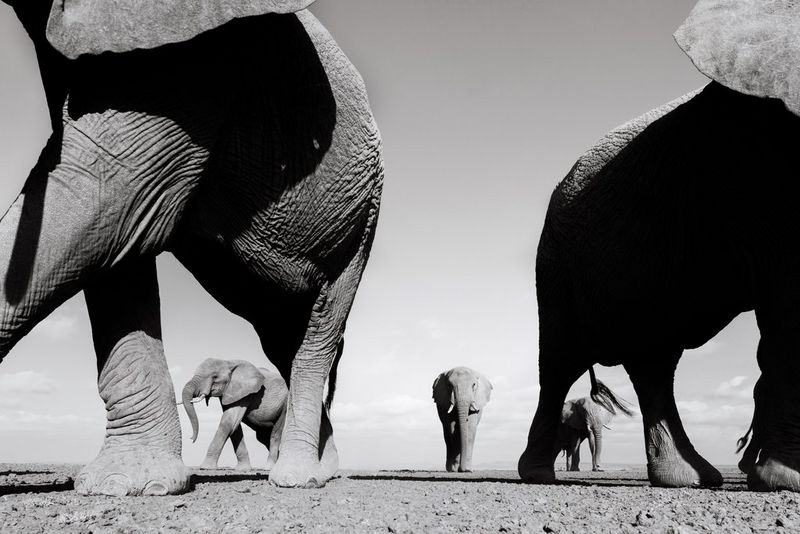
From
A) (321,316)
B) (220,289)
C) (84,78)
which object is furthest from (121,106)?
(321,316)

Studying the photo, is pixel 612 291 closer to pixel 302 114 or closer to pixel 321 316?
pixel 321 316

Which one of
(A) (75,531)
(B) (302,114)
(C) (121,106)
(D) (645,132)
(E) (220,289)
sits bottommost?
(A) (75,531)

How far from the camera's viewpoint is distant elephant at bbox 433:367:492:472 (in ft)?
34.1

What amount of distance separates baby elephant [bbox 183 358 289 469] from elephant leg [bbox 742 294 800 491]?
7988 millimetres

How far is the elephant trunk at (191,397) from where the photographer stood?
414 inches

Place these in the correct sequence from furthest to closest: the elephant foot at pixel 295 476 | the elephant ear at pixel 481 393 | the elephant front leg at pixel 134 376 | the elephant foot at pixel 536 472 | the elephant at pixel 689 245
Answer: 1. the elephant ear at pixel 481 393
2. the elephant foot at pixel 536 472
3. the elephant foot at pixel 295 476
4. the elephant at pixel 689 245
5. the elephant front leg at pixel 134 376

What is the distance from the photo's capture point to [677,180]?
3.76 metres

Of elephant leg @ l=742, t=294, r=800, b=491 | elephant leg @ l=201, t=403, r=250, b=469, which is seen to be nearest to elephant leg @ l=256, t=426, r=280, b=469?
elephant leg @ l=201, t=403, r=250, b=469

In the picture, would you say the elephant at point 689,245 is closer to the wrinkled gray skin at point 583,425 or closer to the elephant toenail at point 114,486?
the elephant toenail at point 114,486

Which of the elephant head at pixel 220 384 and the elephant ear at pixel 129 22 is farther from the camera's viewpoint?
the elephant head at pixel 220 384

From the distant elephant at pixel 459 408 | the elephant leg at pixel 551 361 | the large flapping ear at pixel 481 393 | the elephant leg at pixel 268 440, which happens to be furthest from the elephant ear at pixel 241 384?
the elephant leg at pixel 551 361

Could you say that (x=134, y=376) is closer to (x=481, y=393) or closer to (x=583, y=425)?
(x=481, y=393)

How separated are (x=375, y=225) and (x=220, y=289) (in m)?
0.91

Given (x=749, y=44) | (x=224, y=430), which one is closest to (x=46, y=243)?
(x=749, y=44)
